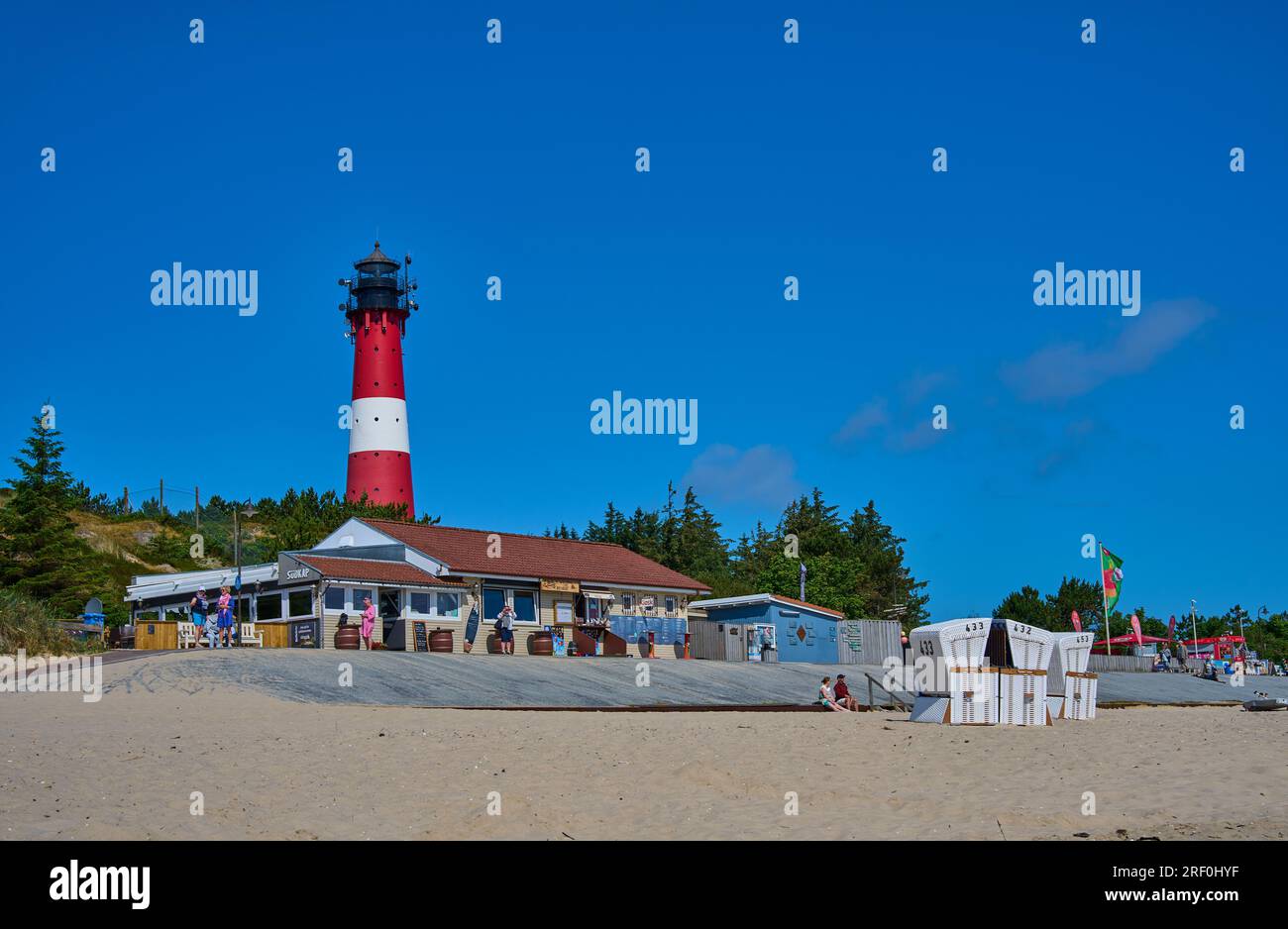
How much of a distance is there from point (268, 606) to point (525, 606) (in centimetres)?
907

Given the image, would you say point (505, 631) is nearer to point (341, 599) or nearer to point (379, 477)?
point (341, 599)

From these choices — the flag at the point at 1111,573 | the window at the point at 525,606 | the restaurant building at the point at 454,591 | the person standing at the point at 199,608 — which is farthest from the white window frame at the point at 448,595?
the flag at the point at 1111,573

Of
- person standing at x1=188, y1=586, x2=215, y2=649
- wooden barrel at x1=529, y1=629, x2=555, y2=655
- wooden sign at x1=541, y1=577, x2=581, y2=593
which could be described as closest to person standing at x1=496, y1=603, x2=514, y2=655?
wooden barrel at x1=529, y1=629, x2=555, y2=655

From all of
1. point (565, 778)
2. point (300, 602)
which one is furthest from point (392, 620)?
point (565, 778)

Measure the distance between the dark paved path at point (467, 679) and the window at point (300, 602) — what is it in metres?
6.00

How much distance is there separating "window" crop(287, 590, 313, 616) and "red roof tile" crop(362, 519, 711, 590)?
18.2 feet

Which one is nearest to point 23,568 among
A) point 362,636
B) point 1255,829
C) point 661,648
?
point 362,636

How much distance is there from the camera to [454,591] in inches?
1558

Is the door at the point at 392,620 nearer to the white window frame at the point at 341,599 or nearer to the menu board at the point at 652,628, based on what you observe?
the white window frame at the point at 341,599

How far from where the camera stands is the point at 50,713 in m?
16.7

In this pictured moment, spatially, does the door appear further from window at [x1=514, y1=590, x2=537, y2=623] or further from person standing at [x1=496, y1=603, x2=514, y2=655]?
window at [x1=514, y1=590, x2=537, y2=623]

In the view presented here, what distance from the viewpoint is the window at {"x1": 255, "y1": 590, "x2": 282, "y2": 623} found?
118 feet

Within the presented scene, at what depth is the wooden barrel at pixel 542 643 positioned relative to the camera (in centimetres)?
3778

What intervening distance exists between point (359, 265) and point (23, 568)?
→ 20.2 m
